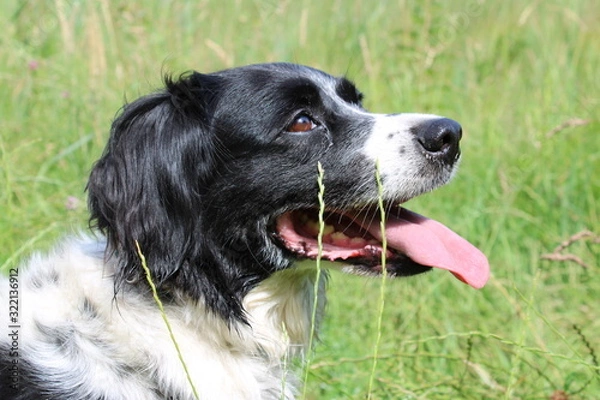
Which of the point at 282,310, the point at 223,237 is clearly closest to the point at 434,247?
the point at 282,310

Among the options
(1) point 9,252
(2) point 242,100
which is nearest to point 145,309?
(2) point 242,100

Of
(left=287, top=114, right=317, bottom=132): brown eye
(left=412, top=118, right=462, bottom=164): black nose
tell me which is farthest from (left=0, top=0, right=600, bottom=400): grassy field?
(left=287, top=114, right=317, bottom=132): brown eye

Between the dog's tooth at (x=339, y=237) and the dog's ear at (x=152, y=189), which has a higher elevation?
the dog's ear at (x=152, y=189)

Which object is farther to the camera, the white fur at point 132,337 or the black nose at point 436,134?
the black nose at point 436,134

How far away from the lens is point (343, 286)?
4250 millimetres

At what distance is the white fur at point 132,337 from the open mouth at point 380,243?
0.49 feet

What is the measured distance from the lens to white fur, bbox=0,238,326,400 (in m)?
2.38

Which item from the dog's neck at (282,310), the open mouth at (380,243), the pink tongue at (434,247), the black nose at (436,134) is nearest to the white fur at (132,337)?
the dog's neck at (282,310)

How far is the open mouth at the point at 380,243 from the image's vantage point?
2.69 metres

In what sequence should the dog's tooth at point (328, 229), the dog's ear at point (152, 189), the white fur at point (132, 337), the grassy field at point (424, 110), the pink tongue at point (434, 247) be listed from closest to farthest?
the white fur at point (132, 337) < the dog's ear at point (152, 189) < the pink tongue at point (434, 247) < the dog's tooth at point (328, 229) < the grassy field at point (424, 110)

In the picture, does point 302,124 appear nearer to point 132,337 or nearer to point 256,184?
point 256,184

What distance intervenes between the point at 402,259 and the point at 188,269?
69 cm

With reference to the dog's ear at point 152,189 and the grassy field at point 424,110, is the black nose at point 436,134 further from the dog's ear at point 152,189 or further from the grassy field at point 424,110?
the dog's ear at point 152,189

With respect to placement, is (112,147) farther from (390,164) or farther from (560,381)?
(560,381)
